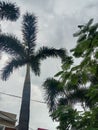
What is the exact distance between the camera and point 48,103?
23.8 meters

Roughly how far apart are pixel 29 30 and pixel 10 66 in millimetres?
3793

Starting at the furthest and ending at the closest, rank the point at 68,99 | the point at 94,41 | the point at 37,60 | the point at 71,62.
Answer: the point at 68,99
the point at 37,60
the point at 71,62
the point at 94,41

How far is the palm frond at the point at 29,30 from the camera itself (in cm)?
2306

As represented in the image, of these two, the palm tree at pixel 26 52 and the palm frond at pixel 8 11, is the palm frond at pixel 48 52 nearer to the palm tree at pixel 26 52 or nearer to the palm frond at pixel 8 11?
the palm tree at pixel 26 52

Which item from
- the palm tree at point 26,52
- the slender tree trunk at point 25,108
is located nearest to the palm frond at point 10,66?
the palm tree at point 26,52

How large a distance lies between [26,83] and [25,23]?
5.58 metres

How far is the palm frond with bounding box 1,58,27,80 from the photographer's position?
71.7 ft

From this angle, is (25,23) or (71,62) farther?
(25,23)

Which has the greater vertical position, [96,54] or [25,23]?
[25,23]

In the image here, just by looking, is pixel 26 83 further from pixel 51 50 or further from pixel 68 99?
pixel 68 99

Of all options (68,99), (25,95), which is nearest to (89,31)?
(25,95)

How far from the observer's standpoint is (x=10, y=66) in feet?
72.1

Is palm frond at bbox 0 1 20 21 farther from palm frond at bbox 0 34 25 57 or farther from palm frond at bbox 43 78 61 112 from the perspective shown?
palm frond at bbox 43 78 61 112

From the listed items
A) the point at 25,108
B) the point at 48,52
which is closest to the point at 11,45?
the point at 48,52
